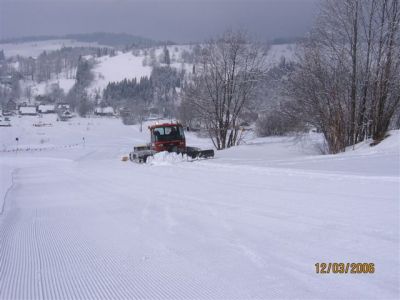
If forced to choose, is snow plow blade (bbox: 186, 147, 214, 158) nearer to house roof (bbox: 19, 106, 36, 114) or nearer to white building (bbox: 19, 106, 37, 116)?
white building (bbox: 19, 106, 37, 116)

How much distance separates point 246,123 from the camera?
3612 cm

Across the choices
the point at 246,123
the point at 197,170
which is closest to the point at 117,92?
the point at 246,123

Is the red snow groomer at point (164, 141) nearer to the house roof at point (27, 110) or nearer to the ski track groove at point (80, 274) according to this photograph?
the ski track groove at point (80, 274)

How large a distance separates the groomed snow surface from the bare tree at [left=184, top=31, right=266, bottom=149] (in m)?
21.3

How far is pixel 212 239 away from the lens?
687 centimetres

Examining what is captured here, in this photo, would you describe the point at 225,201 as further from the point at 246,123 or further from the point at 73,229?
the point at 246,123

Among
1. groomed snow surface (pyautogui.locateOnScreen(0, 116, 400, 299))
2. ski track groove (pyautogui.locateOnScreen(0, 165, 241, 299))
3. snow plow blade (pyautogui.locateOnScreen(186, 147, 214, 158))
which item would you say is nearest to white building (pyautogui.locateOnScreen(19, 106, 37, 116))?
snow plow blade (pyautogui.locateOnScreen(186, 147, 214, 158))

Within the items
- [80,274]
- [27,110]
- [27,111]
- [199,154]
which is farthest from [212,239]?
[27,110]

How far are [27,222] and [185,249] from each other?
172 inches

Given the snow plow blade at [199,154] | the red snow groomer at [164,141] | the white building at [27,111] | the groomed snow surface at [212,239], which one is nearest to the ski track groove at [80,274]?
the groomed snow surface at [212,239]
